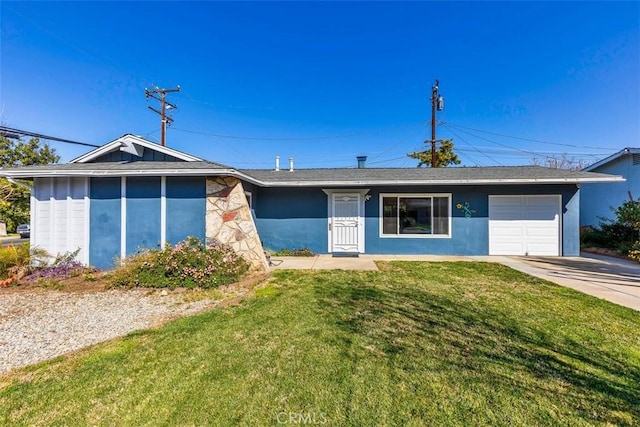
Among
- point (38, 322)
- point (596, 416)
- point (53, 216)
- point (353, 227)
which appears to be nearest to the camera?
point (596, 416)

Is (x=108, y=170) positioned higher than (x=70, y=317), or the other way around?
(x=108, y=170)

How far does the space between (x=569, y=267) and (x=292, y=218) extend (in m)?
8.45

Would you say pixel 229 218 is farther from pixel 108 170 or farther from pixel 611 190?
pixel 611 190

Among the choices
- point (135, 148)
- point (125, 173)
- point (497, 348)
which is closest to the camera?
point (497, 348)

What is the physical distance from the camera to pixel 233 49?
1271 cm

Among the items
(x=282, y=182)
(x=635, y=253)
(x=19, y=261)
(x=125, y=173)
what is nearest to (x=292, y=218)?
(x=282, y=182)

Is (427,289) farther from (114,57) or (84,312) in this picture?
(114,57)

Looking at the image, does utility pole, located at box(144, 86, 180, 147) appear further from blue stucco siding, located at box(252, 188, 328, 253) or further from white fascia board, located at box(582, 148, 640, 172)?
white fascia board, located at box(582, 148, 640, 172)

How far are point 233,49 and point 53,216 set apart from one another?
32.7ft

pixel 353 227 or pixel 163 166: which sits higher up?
pixel 163 166

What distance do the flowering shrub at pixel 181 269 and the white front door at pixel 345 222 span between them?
4.17m

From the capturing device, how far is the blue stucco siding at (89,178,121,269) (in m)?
7.28

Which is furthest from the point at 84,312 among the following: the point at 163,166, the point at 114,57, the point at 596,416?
the point at 114,57

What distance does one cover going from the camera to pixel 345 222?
9.91 meters
